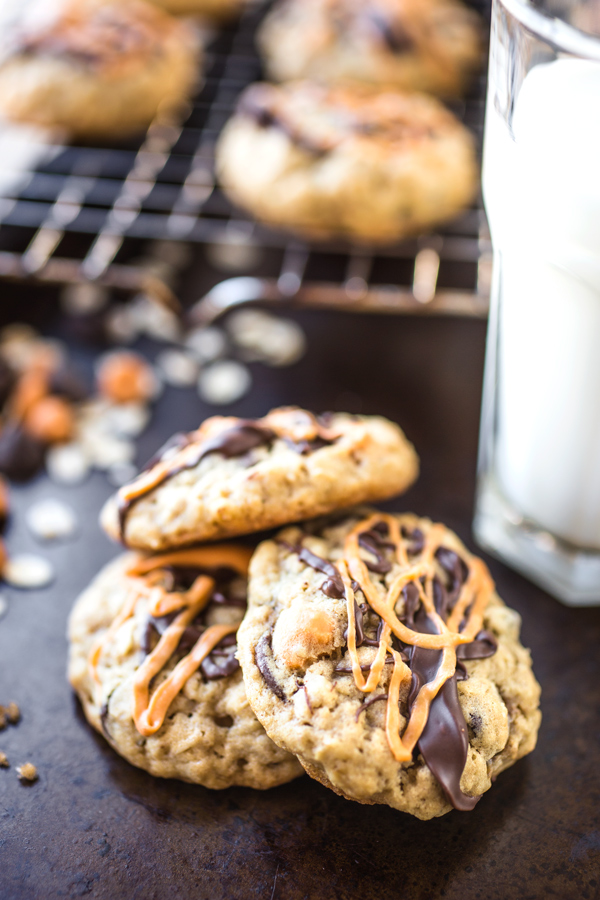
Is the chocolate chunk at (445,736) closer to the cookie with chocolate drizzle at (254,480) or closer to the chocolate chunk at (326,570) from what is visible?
A: the chocolate chunk at (326,570)

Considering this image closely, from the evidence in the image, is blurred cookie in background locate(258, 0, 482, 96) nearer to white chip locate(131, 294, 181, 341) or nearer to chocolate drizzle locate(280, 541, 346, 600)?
white chip locate(131, 294, 181, 341)

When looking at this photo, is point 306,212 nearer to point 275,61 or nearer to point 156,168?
point 156,168

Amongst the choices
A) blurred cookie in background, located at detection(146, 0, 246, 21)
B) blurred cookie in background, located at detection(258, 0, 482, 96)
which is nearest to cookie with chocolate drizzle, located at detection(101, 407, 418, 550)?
blurred cookie in background, located at detection(258, 0, 482, 96)

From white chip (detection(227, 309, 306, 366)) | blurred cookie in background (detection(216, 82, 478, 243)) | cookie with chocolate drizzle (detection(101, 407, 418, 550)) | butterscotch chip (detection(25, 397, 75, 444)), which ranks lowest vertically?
butterscotch chip (detection(25, 397, 75, 444))

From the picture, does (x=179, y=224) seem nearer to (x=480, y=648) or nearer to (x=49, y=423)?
(x=49, y=423)

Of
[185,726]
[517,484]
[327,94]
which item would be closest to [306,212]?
[327,94]

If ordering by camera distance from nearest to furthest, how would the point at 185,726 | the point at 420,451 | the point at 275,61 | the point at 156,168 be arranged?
the point at 185,726, the point at 420,451, the point at 156,168, the point at 275,61
